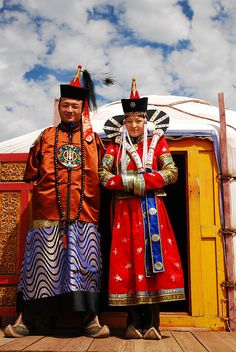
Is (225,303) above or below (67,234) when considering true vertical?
below

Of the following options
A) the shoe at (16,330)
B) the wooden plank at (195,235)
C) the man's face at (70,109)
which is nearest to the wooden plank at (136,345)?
the shoe at (16,330)

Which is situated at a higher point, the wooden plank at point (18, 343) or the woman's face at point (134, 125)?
the woman's face at point (134, 125)

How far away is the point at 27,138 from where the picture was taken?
4.48m

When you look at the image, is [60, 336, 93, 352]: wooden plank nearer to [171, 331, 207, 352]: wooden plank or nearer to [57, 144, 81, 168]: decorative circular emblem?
[171, 331, 207, 352]: wooden plank

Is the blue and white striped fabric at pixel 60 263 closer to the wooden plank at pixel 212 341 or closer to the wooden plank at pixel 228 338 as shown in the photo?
the wooden plank at pixel 212 341

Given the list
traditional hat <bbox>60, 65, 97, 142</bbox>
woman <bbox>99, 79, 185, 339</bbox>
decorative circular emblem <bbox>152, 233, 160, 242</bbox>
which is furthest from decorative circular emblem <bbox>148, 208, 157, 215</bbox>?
traditional hat <bbox>60, 65, 97, 142</bbox>

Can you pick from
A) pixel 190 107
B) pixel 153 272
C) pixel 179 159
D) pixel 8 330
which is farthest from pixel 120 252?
pixel 190 107

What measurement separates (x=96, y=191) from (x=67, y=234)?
39 cm

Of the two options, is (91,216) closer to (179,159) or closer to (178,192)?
(179,159)

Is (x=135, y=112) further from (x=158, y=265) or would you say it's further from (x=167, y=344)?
(x=167, y=344)

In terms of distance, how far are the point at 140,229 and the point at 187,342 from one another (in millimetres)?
809

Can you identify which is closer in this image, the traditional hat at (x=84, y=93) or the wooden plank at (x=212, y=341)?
the wooden plank at (x=212, y=341)

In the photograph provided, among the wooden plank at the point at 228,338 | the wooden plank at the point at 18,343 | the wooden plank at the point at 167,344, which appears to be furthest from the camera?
the wooden plank at the point at 228,338

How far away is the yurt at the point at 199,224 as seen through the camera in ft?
11.6
